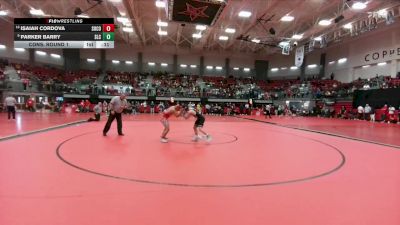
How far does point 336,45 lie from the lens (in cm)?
3875

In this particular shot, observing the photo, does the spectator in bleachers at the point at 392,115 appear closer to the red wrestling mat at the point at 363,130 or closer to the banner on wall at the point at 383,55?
the red wrestling mat at the point at 363,130

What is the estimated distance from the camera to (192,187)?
421 cm

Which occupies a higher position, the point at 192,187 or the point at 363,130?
the point at 192,187

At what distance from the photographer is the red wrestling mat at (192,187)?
10.4ft

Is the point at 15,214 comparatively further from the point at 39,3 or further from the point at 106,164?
the point at 39,3

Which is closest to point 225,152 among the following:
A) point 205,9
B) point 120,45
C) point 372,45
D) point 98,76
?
point 205,9

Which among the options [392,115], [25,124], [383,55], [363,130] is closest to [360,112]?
[392,115]

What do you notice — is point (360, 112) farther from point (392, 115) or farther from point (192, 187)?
point (192, 187)

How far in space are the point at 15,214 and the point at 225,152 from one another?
5.05m

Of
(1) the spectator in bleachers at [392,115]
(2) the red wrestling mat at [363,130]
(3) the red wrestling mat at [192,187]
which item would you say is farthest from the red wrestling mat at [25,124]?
(1) the spectator in bleachers at [392,115]
